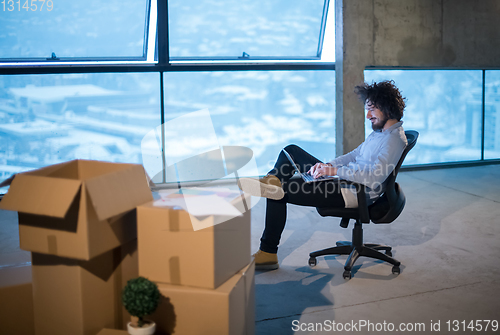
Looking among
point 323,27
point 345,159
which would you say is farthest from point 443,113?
point 345,159

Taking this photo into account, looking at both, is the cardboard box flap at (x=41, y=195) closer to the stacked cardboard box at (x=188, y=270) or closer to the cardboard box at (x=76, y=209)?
the cardboard box at (x=76, y=209)

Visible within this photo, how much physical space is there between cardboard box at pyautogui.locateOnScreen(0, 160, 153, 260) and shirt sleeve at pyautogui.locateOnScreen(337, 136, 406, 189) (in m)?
1.27

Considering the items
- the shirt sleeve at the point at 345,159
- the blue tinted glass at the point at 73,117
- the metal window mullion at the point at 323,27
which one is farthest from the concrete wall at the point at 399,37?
the shirt sleeve at the point at 345,159

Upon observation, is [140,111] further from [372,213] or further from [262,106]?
[372,213]

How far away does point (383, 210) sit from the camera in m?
2.72

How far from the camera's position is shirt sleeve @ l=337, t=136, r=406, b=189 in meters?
2.62

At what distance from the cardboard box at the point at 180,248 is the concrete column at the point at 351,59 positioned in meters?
4.09

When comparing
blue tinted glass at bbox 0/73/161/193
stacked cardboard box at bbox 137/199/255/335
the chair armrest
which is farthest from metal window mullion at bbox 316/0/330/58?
stacked cardboard box at bbox 137/199/255/335

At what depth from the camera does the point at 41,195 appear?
1.54 m

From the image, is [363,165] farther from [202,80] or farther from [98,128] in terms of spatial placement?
[98,128]

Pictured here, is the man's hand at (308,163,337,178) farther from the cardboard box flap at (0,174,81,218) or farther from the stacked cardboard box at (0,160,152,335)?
the cardboard box flap at (0,174,81,218)

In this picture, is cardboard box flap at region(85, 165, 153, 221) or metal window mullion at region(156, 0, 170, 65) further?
metal window mullion at region(156, 0, 170, 65)

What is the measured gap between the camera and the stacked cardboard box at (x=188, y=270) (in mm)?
1591

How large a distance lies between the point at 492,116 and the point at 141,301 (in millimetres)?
6103
